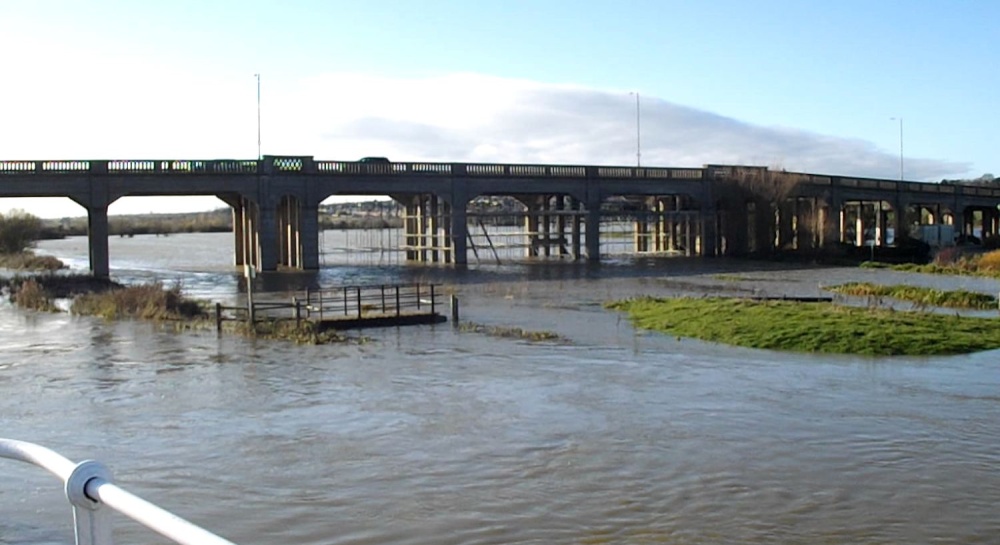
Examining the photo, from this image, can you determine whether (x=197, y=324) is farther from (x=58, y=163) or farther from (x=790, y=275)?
(x=790, y=275)

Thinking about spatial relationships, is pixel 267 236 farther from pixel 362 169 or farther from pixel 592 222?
pixel 592 222

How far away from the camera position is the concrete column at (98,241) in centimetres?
5466

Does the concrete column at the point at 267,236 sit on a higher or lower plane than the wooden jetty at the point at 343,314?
higher

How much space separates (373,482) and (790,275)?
48.3 m

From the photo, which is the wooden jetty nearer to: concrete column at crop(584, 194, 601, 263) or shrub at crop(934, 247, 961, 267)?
concrete column at crop(584, 194, 601, 263)

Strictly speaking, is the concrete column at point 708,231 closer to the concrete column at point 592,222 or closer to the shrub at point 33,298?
the concrete column at point 592,222

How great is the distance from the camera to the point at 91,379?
23297 millimetres

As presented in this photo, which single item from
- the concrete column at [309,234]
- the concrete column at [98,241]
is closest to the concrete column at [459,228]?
the concrete column at [309,234]

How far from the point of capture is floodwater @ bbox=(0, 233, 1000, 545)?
12.6 metres

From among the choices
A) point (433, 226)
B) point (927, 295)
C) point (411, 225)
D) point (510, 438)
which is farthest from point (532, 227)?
point (510, 438)

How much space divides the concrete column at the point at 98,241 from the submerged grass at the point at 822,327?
30105 millimetres

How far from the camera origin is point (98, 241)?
54812mm

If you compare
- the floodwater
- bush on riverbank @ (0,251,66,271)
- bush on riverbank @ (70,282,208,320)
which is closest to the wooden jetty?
bush on riverbank @ (70,282,208,320)

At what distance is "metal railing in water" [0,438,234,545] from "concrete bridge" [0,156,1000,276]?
174 feet
